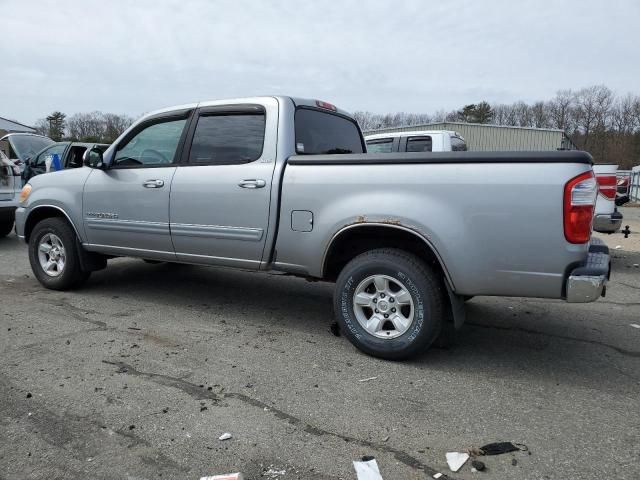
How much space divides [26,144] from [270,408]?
14.4 m

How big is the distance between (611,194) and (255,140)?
18.1 feet

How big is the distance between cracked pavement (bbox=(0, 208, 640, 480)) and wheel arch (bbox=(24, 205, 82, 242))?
90 centimetres

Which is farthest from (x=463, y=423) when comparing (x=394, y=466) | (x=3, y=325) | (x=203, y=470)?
(x=3, y=325)

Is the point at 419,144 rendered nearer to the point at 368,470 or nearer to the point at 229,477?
the point at 368,470

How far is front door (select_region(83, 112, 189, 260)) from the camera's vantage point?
4.70 metres

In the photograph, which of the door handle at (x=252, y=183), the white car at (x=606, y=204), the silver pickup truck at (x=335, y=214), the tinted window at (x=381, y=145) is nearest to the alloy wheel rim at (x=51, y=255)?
the silver pickup truck at (x=335, y=214)

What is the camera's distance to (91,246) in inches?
207

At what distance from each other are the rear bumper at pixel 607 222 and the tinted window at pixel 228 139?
17.2ft

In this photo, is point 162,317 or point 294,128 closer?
point 294,128

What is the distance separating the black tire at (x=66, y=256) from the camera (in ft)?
17.5

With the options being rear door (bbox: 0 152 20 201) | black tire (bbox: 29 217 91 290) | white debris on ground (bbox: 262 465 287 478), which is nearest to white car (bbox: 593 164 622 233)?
white debris on ground (bbox: 262 465 287 478)

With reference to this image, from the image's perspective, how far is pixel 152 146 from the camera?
494 cm

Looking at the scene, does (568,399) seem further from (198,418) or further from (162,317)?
(162,317)

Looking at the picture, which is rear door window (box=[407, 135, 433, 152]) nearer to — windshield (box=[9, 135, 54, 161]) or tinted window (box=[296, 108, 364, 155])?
tinted window (box=[296, 108, 364, 155])
